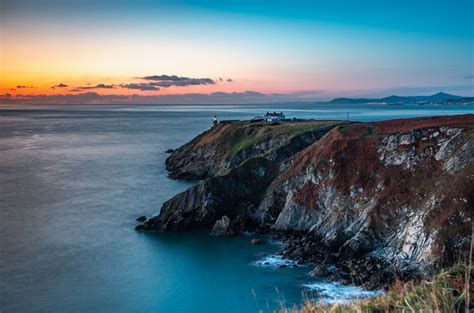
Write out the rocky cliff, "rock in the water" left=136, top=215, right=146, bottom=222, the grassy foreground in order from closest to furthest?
the grassy foreground < the rocky cliff < "rock in the water" left=136, top=215, right=146, bottom=222

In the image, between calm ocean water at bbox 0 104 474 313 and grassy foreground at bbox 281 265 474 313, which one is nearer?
grassy foreground at bbox 281 265 474 313

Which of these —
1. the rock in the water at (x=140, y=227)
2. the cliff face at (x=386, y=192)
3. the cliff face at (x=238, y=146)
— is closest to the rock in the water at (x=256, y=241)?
the cliff face at (x=386, y=192)

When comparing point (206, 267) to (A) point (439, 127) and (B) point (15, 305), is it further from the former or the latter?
(A) point (439, 127)

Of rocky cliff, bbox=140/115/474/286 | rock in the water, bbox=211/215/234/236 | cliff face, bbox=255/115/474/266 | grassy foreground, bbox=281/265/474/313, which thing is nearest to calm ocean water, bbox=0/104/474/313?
rock in the water, bbox=211/215/234/236

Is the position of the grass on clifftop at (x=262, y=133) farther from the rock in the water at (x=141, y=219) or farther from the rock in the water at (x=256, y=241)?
the rock in the water at (x=256, y=241)

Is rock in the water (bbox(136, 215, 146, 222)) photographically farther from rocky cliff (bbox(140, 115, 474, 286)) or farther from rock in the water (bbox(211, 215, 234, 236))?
rock in the water (bbox(211, 215, 234, 236))

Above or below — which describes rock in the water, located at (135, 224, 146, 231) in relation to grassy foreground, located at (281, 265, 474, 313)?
below
